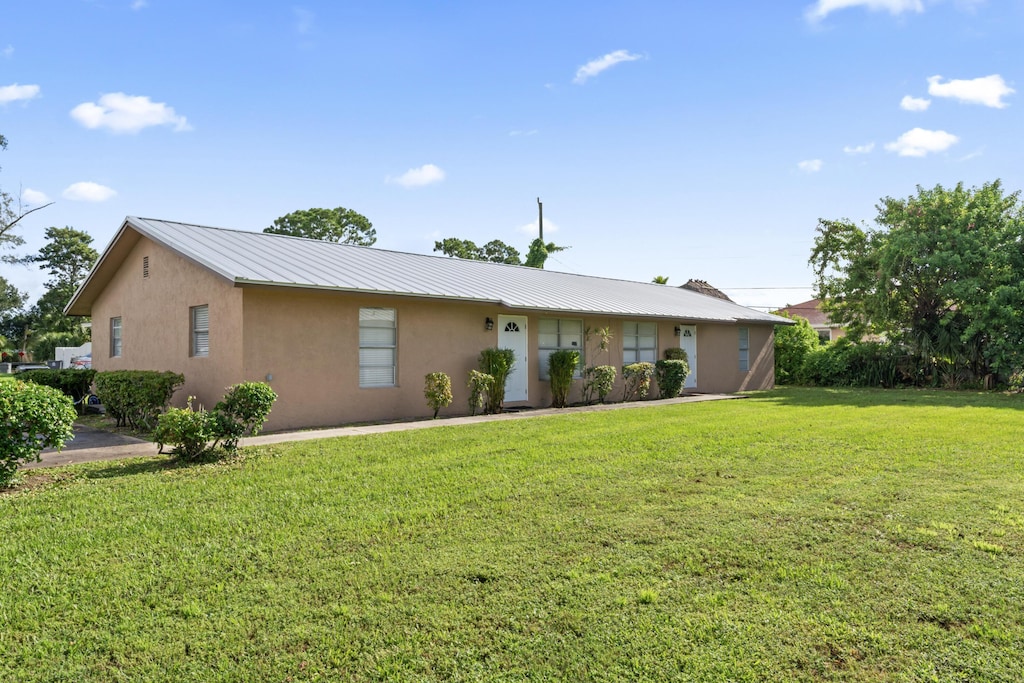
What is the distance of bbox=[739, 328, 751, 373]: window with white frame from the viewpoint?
21.7 meters

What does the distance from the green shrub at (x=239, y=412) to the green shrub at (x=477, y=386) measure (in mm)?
5041

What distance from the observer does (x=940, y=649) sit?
3.06 m

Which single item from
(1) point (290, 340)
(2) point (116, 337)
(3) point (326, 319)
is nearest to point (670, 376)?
(3) point (326, 319)

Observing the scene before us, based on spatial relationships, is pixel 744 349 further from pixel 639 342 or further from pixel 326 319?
pixel 326 319

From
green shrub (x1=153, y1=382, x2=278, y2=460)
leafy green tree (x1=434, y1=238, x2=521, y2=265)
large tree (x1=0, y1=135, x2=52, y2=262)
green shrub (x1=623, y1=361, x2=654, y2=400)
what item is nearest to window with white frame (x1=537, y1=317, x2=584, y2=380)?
green shrub (x1=623, y1=361, x2=654, y2=400)

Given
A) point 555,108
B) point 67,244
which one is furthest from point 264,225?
A: point 555,108

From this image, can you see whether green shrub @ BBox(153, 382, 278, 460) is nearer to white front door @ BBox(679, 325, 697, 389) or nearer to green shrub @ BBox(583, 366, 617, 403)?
green shrub @ BBox(583, 366, 617, 403)

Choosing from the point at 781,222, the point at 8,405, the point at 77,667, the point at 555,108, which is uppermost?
the point at 555,108

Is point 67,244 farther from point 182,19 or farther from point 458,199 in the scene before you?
point 182,19

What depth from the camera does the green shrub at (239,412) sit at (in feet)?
25.6

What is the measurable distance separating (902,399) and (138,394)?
678 inches

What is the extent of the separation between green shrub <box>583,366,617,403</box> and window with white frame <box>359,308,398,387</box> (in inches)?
209

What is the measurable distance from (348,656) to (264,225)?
50.2 m

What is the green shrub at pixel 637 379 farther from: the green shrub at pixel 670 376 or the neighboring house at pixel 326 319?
the neighboring house at pixel 326 319
